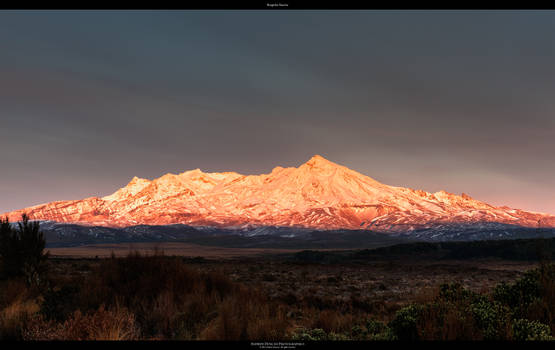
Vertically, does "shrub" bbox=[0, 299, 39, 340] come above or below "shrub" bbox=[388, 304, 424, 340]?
below

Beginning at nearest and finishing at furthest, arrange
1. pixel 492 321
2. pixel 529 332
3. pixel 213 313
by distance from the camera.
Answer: pixel 529 332, pixel 492 321, pixel 213 313

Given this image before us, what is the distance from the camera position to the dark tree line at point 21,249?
15.6 metres

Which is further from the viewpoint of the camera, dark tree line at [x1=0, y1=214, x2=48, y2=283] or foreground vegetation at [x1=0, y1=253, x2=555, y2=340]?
dark tree line at [x1=0, y1=214, x2=48, y2=283]

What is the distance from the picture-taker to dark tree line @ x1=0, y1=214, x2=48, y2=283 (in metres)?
15.6

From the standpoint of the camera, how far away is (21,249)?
16.2 metres

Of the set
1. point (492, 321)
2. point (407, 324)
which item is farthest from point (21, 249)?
point (492, 321)

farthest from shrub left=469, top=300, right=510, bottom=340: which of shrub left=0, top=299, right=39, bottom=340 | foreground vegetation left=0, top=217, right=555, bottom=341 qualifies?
shrub left=0, top=299, right=39, bottom=340

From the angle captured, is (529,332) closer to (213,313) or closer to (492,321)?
(492,321)

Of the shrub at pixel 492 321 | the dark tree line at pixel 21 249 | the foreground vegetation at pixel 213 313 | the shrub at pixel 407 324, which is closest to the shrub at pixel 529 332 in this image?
the foreground vegetation at pixel 213 313

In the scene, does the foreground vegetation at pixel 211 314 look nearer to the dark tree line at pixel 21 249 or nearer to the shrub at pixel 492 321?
the shrub at pixel 492 321

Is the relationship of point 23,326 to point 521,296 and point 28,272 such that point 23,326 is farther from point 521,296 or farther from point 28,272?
point 521,296

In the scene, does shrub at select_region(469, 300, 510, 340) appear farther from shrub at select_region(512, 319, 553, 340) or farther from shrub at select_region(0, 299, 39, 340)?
shrub at select_region(0, 299, 39, 340)

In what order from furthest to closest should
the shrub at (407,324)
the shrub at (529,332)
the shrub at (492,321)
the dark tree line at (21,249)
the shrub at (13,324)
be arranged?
the dark tree line at (21,249), the shrub at (13,324), the shrub at (407,324), the shrub at (492,321), the shrub at (529,332)
